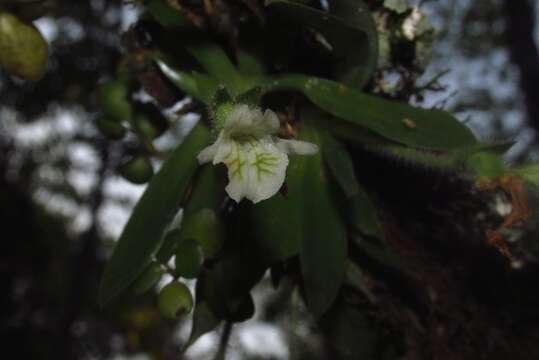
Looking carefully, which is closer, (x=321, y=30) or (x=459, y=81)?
(x=321, y=30)

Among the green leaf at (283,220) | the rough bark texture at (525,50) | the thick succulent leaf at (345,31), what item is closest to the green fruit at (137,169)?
the green leaf at (283,220)

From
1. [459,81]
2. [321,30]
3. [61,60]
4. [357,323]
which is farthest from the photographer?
[459,81]

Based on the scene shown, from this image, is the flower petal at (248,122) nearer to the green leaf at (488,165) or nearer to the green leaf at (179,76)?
the green leaf at (179,76)

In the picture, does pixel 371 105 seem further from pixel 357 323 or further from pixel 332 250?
pixel 357 323

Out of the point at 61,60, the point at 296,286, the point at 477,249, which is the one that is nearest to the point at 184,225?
the point at 296,286

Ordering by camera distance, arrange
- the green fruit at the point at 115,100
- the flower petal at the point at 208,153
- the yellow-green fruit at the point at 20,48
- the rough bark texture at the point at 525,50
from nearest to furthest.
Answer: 1. the flower petal at the point at 208,153
2. the yellow-green fruit at the point at 20,48
3. the green fruit at the point at 115,100
4. the rough bark texture at the point at 525,50

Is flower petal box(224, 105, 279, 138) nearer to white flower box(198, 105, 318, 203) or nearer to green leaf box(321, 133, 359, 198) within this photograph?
white flower box(198, 105, 318, 203)

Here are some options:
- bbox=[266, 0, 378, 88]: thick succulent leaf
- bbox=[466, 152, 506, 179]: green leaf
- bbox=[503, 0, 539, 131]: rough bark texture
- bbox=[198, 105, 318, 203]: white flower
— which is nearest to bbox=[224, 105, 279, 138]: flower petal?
bbox=[198, 105, 318, 203]: white flower

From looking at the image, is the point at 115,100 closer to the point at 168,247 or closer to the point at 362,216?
the point at 168,247
